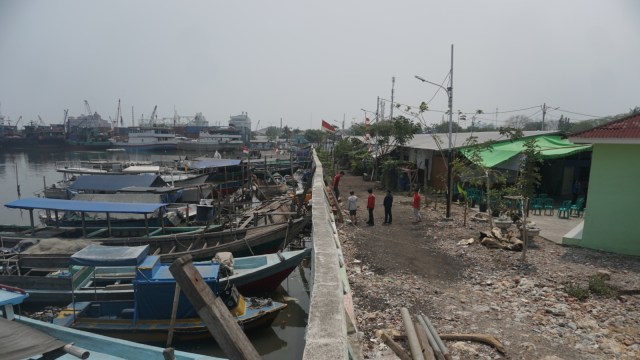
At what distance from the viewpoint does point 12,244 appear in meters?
11.7

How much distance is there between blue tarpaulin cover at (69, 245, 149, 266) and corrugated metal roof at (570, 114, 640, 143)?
35.4 ft

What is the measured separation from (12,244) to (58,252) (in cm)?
294

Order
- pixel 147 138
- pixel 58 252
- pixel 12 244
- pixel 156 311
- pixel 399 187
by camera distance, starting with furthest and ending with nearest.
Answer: pixel 147 138 → pixel 399 187 → pixel 12 244 → pixel 58 252 → pixel 156 311

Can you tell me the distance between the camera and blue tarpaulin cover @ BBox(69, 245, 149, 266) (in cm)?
780

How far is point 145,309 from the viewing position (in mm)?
7809

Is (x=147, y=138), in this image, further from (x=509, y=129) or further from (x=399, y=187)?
(x=509, y=129)

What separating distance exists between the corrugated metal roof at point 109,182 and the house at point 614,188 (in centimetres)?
1832

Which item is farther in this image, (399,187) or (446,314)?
(399,187)

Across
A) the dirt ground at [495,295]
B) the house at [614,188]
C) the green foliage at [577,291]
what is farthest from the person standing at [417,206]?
the green foliage at [577,291]

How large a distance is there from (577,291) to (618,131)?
4.59 metres

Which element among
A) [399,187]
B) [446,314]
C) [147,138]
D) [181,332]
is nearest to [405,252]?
[446,314]

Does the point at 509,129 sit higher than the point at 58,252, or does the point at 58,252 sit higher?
the point at 509,129

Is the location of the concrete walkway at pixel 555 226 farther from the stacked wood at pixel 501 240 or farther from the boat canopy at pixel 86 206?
the boat canopy at pixel 86 206

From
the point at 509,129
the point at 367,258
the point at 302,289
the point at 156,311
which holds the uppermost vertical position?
the point at 509,129
